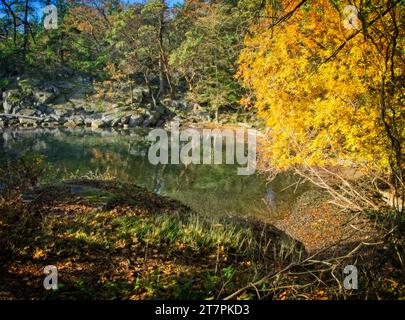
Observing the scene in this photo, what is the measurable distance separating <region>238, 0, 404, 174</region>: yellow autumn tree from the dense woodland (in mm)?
37

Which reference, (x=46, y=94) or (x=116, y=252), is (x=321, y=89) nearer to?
(x=116, y=252)

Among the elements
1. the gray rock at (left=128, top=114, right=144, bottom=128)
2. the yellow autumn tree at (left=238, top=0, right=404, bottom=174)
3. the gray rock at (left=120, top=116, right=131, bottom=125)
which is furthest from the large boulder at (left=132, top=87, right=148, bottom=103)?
the yellow autumn tree at (left=238, top=0, right=404, bottom=174)

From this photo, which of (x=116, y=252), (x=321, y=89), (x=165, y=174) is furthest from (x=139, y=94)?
(x=116, y=252)

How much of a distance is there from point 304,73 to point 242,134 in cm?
1961

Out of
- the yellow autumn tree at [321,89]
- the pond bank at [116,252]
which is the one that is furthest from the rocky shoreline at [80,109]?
the pond bank at [116,252]

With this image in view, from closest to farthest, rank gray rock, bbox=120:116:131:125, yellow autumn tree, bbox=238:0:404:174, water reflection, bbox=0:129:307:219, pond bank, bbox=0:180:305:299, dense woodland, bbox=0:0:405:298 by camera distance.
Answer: pond bank, bbox=0:180:305:299, dense woodland, bbox=0:0:405:298, yellow autumn tree, bbox=238:0:404:174, water reflection, bbox=0:129:307:219, gray rock, bbox=120:116:131:125

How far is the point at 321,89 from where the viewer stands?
1065cm

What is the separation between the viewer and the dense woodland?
15.1 ft

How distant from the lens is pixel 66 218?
604 centimetres

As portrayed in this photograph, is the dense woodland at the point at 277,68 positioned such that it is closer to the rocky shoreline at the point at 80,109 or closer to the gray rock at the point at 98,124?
the rocky shoreline at the point at 80,109

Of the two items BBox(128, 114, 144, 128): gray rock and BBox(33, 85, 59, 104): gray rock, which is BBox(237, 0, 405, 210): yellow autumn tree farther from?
BBox(33, 85, 59, 104): gray rock

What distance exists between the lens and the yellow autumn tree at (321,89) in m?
8.24

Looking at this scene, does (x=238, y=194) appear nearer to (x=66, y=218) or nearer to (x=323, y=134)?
(x=323, y=134)
